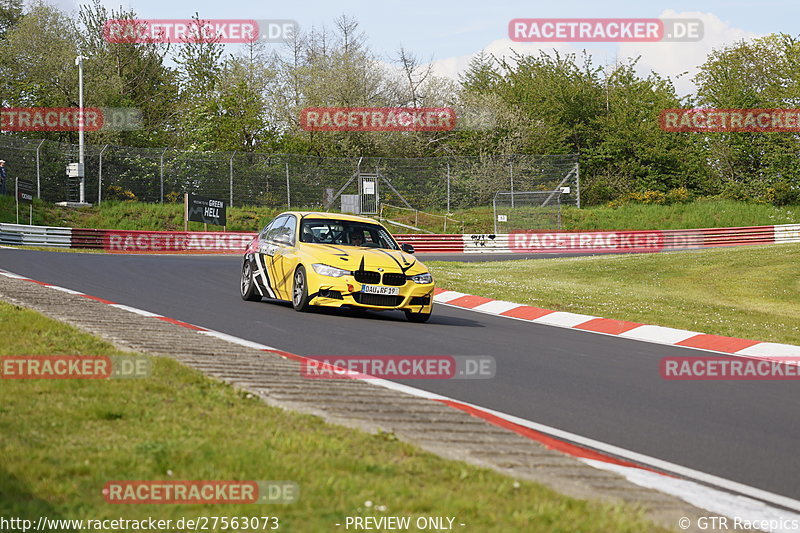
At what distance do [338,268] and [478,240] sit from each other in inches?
1202

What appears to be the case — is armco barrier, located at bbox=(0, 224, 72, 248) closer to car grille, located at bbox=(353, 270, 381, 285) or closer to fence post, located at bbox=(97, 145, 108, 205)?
fence post, located at bbox=(97, 145, 108, 205)

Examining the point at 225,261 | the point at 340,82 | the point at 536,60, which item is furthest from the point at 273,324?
the point at 536,60

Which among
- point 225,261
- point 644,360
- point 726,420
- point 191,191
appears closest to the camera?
point 726,420

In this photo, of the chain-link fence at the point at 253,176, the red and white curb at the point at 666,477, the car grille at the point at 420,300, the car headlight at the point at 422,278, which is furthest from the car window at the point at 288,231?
the chain-link fence at the point at 253,176

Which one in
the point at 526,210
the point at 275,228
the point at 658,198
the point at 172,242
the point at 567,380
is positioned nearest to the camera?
the point at 567,380

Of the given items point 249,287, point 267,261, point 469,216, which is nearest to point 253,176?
point 469,216

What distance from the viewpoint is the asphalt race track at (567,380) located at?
6.66 metres

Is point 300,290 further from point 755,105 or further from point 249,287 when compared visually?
point 755,105

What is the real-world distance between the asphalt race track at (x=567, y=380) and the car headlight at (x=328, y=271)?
2.08ft

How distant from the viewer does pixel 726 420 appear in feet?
25.0

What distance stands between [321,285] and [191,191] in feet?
97.0

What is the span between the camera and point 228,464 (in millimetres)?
4824

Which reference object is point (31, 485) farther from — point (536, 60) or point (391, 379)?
point (536, 60)

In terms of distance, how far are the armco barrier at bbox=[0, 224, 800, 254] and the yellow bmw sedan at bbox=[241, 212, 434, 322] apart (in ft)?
69.5
